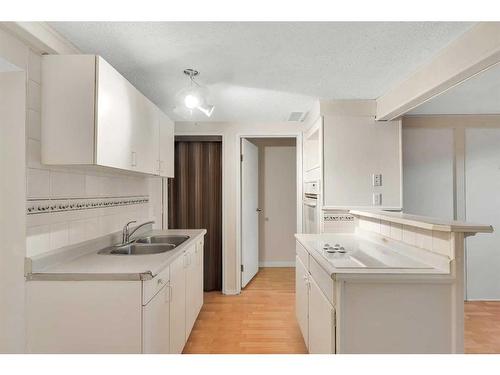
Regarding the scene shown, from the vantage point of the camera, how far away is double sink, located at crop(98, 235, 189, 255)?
2320 mm

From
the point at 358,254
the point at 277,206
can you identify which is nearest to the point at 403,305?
the point at 358,254

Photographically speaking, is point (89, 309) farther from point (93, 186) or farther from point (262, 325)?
point (262, 325)

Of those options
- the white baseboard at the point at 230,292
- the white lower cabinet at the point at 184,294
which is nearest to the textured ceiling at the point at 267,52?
the white lower cabinet at the point at 184,294

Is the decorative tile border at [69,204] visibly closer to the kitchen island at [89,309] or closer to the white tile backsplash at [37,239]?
the white tile backsplash at [37,239]

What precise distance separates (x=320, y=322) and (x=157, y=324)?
95 cm

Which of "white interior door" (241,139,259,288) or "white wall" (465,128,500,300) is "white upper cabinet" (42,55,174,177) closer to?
"white interior door" (241,139,259,288)

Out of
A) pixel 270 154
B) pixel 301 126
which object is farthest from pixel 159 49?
pixel 270 154

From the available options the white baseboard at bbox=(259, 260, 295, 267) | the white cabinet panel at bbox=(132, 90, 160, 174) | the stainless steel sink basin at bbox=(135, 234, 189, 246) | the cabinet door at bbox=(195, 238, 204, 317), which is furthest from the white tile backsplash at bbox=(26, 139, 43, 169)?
the white baseboard at bbox=(259, 260, 295, 267)

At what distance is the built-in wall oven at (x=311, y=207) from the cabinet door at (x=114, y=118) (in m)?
1.93

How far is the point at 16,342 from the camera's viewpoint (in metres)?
1.56

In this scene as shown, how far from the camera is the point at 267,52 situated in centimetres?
197

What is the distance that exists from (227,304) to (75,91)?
2.70 m

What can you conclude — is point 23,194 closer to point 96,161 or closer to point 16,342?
point 96,161

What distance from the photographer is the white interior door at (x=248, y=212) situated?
3.92 meters
